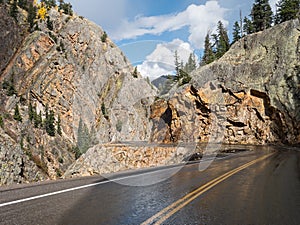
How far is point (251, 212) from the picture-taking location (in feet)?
17.2

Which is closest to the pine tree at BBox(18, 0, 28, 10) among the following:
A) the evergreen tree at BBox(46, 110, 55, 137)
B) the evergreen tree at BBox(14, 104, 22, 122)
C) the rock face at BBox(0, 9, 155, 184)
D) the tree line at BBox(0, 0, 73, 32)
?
the tree line at BBox(0, 0, 73, 32)

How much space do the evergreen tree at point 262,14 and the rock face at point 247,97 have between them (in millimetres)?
14066

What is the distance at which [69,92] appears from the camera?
296ft

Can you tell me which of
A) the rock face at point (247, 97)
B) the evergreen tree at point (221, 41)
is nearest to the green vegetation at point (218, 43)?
the evergreen tree at point (221, 41)

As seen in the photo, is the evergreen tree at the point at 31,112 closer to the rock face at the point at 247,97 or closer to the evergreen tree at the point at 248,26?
the rock face at the point at 247,97

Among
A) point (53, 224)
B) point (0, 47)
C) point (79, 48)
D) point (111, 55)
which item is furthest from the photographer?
point (111, 55)

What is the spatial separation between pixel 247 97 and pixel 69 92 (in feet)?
215

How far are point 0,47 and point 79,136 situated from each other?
42110 millimetres

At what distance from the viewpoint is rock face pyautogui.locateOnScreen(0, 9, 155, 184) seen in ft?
248

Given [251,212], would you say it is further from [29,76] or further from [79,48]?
[79,48]

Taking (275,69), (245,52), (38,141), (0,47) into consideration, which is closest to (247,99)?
(275,69)

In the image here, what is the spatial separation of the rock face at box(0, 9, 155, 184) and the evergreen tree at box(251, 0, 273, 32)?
38.8 m

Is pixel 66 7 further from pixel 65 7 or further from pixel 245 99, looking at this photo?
pixel 245 99

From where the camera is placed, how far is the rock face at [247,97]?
3675cm
